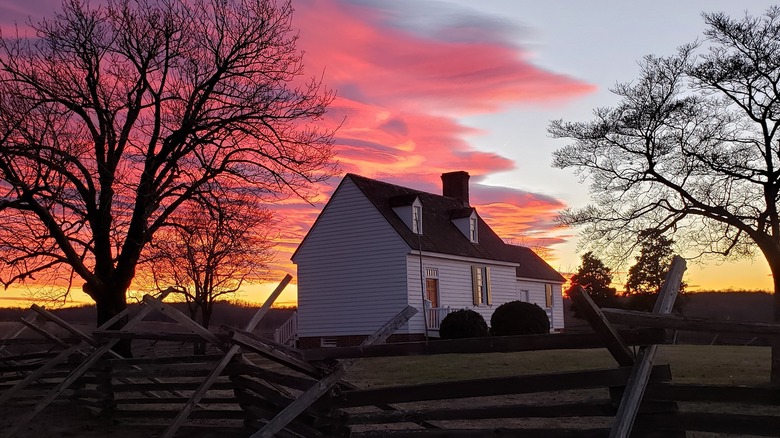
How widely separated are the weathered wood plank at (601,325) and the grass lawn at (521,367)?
9.58m

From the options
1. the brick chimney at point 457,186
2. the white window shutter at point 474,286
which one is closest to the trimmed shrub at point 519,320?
the white window shutter at point 474,286

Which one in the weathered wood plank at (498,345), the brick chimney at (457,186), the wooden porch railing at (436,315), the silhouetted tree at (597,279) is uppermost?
the brick chimney at (457,186)

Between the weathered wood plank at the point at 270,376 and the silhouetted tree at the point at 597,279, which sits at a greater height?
the silhouetted tree at the point at 597,279

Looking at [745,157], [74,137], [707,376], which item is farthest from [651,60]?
[74,137]

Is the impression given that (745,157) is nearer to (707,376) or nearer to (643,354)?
(707,376)

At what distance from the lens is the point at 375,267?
30844 millimetres

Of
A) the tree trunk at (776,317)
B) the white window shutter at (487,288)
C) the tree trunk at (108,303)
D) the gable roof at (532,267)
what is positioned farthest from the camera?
the gable roof at (532,267)

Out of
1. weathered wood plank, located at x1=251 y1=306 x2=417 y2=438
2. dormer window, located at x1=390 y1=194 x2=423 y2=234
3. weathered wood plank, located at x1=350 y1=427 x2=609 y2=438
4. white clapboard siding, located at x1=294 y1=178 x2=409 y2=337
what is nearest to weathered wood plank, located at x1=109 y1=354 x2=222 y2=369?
weathered wood plank, located at x1=251 y1=306 x2=417 y2=438

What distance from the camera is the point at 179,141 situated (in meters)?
18.1

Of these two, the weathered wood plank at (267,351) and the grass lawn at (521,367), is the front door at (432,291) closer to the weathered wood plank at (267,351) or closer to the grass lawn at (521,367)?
the grass lawn at (521,367)

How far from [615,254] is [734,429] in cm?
1537

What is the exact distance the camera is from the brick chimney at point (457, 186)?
41.1 meters

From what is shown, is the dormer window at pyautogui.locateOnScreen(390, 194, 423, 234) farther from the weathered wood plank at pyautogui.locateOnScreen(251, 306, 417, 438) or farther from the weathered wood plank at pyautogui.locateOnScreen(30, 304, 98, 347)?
the weathered wood plank at pyautogui.locateOnScreen(251, 306, 417, 438)

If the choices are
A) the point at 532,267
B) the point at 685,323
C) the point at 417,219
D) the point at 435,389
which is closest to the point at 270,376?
the point at 435,389
